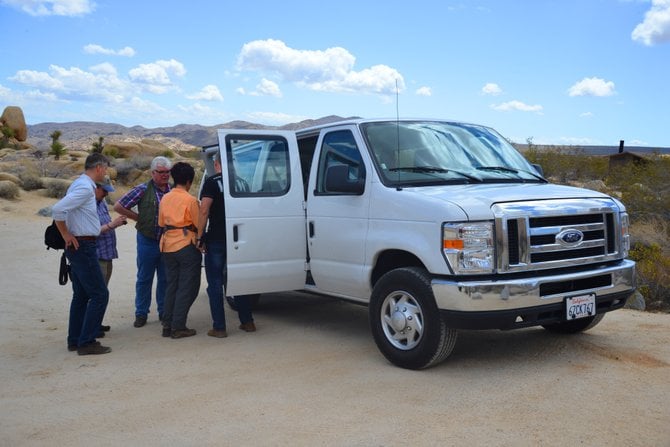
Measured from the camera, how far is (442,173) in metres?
6.31

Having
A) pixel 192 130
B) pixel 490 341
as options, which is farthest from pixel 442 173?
pixel 192 130

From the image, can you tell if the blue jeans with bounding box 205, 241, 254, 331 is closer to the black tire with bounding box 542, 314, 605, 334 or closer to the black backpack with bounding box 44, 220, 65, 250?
the black backpack with bounding box 44, 220, 65, 250

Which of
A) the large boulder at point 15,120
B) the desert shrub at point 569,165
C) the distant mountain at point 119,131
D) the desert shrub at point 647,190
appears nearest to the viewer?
the desert shrub at point 647,190

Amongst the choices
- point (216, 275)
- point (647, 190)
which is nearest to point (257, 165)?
point (216, 275)

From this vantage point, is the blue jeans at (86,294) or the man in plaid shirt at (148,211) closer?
the blue jeans at (86,294)

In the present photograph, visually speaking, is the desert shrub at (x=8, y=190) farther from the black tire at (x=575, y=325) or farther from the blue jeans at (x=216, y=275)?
the black tire at (x=575, y=325)

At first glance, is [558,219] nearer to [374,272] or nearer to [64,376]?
[374,272]

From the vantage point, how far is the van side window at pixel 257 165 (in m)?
7.04

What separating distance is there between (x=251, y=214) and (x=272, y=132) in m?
0.98

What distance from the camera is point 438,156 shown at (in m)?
6.54

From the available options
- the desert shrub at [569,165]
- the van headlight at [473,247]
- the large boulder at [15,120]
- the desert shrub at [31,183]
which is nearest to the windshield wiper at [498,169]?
the van headlight at [473,247]

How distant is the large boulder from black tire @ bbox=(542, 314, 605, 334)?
57.4 meters

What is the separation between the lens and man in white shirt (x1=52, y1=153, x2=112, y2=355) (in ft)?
21.1

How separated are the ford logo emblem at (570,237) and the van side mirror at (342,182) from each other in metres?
1.80
